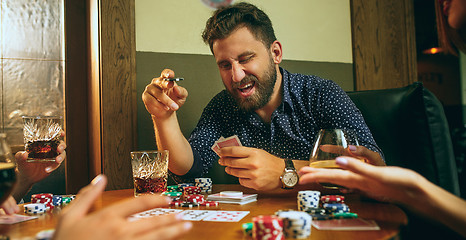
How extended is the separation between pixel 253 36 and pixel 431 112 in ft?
3.38

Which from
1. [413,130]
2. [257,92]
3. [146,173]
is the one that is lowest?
[146,173]

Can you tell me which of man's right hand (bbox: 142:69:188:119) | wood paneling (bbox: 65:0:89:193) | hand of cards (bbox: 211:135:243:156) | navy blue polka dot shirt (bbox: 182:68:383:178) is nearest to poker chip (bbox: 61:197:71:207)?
man's right hand (bbox: 142:69:188:119)

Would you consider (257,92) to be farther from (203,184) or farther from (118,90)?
(118,90)

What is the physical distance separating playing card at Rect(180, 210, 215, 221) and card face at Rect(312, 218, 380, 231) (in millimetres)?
332

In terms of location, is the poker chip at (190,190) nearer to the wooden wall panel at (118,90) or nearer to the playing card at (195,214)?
the playing card at (195,214)

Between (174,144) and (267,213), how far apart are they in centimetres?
85

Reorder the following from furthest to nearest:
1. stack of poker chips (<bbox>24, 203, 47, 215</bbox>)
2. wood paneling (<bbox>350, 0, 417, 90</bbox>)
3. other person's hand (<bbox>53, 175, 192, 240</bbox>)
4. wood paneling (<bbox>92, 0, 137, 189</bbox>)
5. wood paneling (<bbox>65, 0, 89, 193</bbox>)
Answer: wood paneling (<bbox>350, 0, 417, 90</bbox>) → wood paneling (<bbox>65, 0, 89, 193</bbox>) → wood paneling (<bbox>92, 0, 137, 189</bbox>) → stack of poker chips (<bbox>24, 203, 47, 215</bbox>) → other person's hand (<bbox>53, 175, 192, 240</bbox>)

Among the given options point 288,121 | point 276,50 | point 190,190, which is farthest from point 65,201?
point 276,50

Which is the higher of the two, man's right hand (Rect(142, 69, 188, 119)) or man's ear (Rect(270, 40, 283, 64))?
man's ear (Rect(270, 40, 283, 64))

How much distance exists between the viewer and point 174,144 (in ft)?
6.09

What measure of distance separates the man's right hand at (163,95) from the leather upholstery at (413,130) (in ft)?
3.38

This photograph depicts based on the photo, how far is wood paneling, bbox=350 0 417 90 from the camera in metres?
2.99

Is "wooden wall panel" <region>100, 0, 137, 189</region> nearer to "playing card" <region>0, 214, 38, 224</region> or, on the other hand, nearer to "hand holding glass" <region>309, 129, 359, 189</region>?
"playing card" <region>0, 214, 38, 224</region>

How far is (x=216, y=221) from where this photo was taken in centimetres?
102
